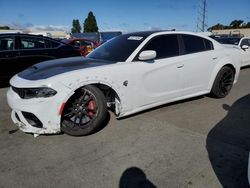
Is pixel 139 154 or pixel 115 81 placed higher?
pixel 115 81

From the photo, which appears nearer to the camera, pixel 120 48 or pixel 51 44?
pixel 120 48

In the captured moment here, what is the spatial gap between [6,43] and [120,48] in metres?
3.83

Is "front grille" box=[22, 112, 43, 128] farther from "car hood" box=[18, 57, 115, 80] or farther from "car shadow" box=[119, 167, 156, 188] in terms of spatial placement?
"car shadow" box=[119, 167, 156, 188]

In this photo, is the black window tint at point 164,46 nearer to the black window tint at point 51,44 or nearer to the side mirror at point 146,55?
the side mirror at point 146,55

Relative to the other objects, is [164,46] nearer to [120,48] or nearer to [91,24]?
[120,48]

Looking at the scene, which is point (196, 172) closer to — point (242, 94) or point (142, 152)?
point (142, 152)

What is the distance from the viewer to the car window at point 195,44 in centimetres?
470

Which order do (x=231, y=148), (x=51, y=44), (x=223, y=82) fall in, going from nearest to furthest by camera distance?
(x=231, y=148), (x=223, y=82), (x=51, y=44)

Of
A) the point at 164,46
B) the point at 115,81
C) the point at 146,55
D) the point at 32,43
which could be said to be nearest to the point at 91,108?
the point at 115,81

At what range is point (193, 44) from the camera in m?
4.84

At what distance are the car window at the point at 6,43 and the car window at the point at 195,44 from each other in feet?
15.1

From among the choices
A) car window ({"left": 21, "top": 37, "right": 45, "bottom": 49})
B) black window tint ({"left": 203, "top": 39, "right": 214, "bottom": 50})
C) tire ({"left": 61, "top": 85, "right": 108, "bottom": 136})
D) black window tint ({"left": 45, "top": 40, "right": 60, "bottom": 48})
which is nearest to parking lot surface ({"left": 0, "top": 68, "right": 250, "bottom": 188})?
tire ({"left": 61, "top": 85, "right": 108, "bottom": 136})

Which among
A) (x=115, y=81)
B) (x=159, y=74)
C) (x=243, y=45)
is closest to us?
(x=115, y=81)

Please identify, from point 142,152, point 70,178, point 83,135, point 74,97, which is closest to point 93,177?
point 70,178
